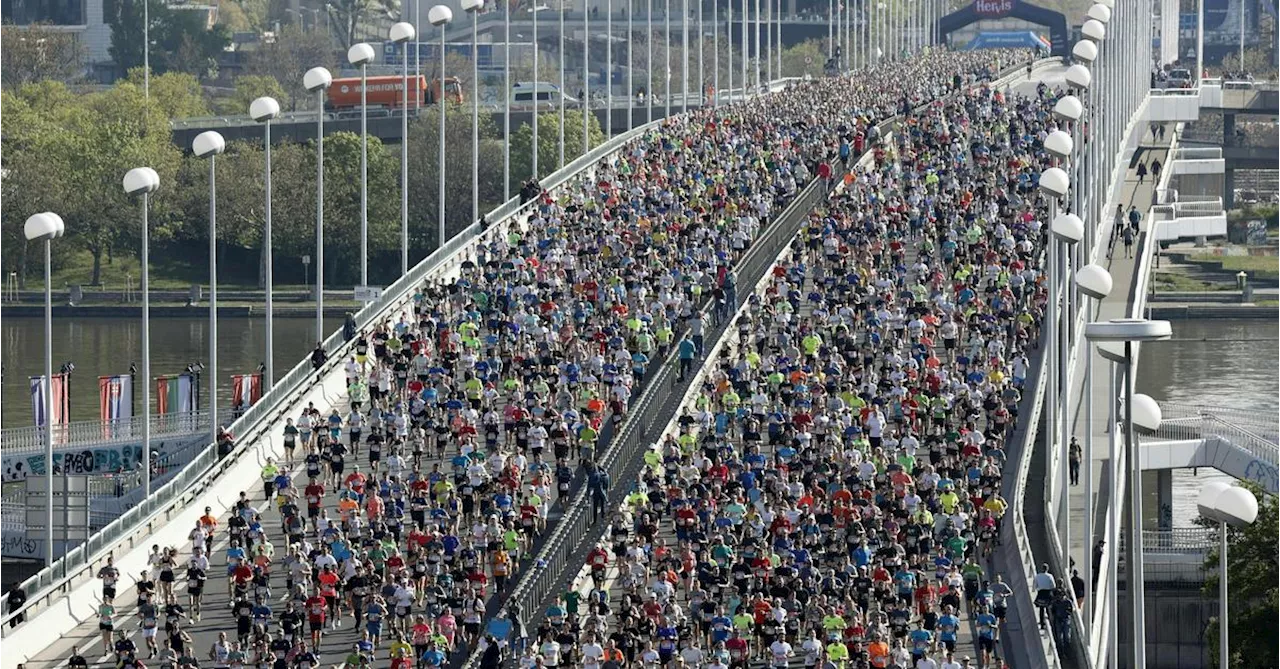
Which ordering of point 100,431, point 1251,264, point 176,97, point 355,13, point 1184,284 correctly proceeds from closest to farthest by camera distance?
1. point 100,431
2. point 1184,284
3. point 1251,264
4. point 176,97
5. point 355,13

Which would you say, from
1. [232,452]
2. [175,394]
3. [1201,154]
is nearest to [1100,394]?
[232,452]

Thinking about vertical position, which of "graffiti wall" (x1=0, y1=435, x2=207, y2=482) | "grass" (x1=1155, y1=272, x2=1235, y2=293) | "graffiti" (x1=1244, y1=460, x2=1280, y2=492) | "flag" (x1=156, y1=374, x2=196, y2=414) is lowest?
"grass" (x1=1155, y1=272, x2=1235, y2=293)

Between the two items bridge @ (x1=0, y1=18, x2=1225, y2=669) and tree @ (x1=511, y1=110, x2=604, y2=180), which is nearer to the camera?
bridge @ (x1=0, y1=18, x2=1225, y2=669)

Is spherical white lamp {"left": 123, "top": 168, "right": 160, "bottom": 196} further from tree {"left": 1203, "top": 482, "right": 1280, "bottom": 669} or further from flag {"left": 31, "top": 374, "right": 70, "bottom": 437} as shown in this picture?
tree {"left": 1203, "top": 482, "right": 1280, "bottom": 669}

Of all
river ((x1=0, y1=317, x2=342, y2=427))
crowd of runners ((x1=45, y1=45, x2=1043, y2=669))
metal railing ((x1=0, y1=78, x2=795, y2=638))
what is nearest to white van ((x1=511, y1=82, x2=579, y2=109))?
river ((x1=0, y1=317, x2=342, y2=427))

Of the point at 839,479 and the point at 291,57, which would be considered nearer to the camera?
the point at 839,479

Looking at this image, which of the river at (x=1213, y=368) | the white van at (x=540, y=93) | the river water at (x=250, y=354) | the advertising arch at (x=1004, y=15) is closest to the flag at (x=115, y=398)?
the river water at (x=250, y=354)

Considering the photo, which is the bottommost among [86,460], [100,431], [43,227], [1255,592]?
[1255,592]

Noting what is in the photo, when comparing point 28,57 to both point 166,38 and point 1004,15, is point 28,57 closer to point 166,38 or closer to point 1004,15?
point 166,38
